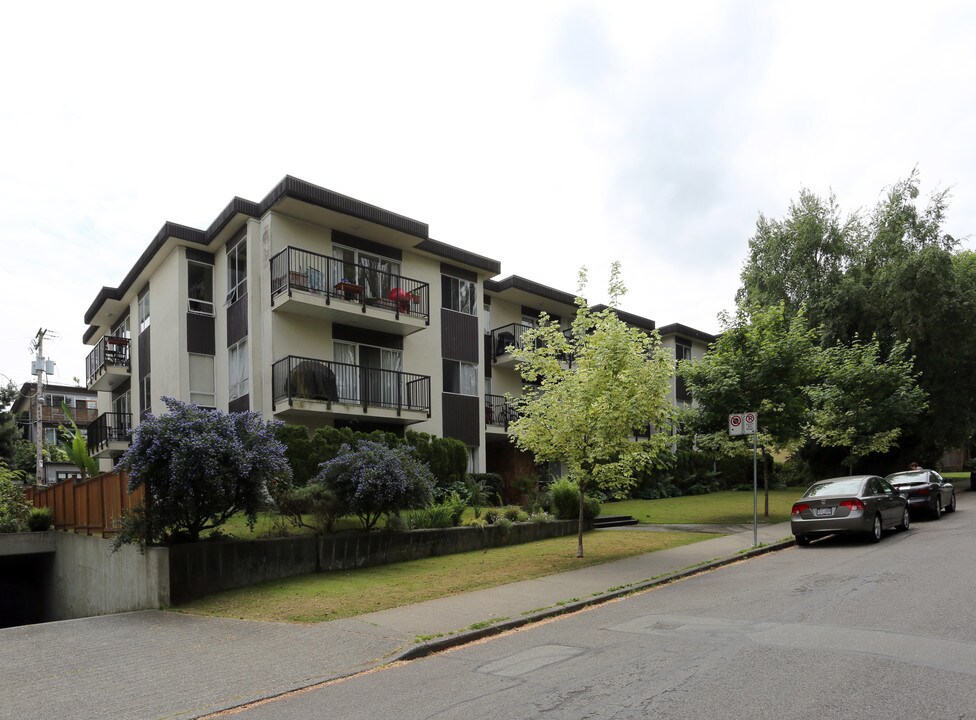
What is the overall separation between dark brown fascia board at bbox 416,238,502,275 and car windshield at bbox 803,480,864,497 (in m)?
13.8

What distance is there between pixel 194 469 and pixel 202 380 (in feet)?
41.2

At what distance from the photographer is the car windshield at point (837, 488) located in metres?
15.5

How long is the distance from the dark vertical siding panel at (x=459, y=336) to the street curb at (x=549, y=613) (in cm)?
1325

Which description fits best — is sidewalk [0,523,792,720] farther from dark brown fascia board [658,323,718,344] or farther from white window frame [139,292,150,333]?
dark brown fascia board [658,323,718,344]

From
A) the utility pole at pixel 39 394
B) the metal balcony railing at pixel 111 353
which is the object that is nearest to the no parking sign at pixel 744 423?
the metal balcony railing at pixel 111 353

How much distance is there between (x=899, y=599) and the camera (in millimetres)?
9312

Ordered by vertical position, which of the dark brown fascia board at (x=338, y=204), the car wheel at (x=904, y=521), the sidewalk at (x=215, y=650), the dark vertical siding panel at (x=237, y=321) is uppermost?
the dark brown fascia board at (x=338, y=204)

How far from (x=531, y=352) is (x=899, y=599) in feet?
25.7

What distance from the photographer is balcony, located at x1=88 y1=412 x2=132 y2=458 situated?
26.5 meters

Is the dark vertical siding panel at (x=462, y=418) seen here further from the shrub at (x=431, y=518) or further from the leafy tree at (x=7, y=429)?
the leafy tree at (x=7, y=429)

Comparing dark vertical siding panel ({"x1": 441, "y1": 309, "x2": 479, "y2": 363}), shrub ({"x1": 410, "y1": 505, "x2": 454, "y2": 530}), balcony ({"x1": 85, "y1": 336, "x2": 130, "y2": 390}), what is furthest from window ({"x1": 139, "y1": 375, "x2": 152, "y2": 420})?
shrub ({"x1": 410, "y1": 505, "x2": 454, "y2": 530})

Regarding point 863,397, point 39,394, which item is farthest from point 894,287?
point 39,394

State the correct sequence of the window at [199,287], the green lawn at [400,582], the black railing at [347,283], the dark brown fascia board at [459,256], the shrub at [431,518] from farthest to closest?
the dark brown fascia board at [459,256], the window at [199,287], the black railing at [347,283], the shrub at [431,518], the green lawn at [400,582]

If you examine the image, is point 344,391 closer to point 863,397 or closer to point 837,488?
point 837,488
